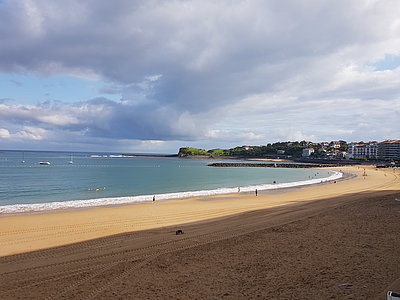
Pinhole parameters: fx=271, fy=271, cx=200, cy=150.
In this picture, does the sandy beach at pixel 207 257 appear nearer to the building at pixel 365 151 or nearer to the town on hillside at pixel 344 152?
the town on hillside at pixel 344 152

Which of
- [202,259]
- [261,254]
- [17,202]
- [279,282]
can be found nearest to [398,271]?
[279,282]

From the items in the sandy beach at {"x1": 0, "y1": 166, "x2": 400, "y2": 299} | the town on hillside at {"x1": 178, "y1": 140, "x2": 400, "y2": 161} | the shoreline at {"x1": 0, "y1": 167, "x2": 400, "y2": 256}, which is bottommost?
the shoreline at {"x1": 0, "y1": 167, "x2": 400, "y2": 256}

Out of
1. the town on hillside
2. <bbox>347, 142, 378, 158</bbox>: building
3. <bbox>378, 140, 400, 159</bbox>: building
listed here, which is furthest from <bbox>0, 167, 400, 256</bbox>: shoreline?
<bbox>347, 142, 378, 158</bbox>: building

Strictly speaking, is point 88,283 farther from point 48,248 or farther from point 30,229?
point 30,229

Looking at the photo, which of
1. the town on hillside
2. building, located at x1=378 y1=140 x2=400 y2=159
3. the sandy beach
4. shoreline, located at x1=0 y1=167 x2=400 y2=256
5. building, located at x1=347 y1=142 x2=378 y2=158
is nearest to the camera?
the sandy beach

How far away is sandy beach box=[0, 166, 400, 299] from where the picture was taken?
5895 millimetres

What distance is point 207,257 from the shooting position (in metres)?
8.17

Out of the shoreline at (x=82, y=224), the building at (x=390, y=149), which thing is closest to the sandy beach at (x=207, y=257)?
the shoreline at (x=82, y=224)

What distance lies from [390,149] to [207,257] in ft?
489

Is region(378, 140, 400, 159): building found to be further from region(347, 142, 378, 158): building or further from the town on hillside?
region(347, 142, 378, 158): building

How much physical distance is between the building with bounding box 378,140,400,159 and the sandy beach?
5420 inches

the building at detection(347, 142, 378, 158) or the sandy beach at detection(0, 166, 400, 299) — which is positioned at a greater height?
the building at detection(347, 142, 378, 158)

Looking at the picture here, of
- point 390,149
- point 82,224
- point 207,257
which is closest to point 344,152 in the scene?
point 390,149

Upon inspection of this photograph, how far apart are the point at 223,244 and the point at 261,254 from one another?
1659mm
